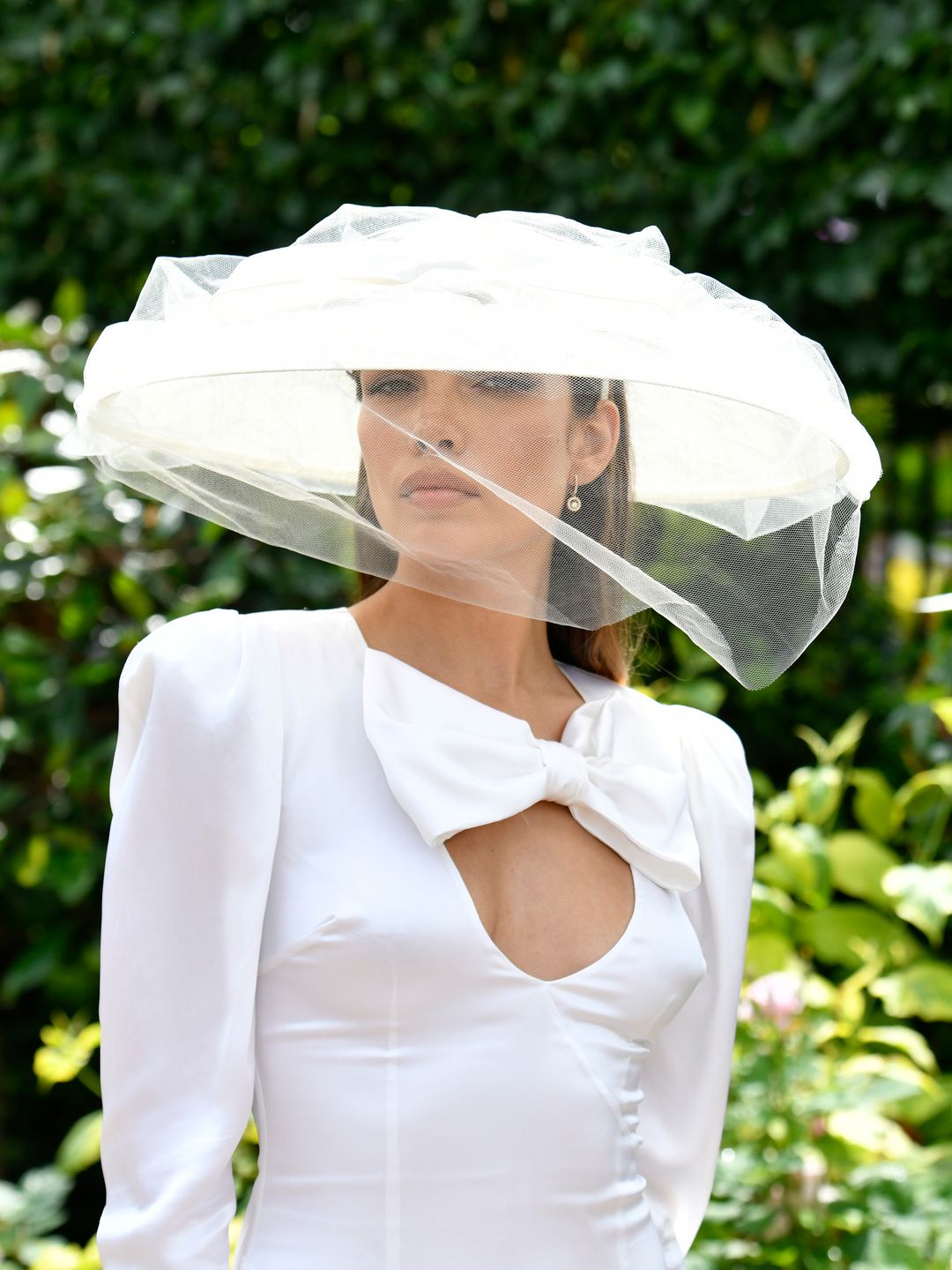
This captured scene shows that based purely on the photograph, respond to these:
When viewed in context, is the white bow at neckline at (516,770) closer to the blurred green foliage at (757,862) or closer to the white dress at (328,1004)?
the white dress at (328,1004)

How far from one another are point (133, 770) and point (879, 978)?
1.93 metres

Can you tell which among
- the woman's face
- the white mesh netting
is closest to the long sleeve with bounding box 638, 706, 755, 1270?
the white mesh netting

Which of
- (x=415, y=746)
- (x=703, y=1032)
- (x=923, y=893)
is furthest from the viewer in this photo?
(x=923, y=893)

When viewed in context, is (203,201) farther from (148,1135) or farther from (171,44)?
(148,1135)

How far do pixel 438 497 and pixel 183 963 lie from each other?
460 mm

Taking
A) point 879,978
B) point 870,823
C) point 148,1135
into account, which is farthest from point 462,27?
point 148,1135

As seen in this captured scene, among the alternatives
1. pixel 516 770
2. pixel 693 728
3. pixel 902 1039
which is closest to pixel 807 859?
pixel 902 1039

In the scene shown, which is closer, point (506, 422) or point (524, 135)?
point (506, 422)

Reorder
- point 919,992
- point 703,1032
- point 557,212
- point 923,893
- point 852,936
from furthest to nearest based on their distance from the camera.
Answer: point 557,212
point 852,936
point 919,992
point 923,893
point 703,1032

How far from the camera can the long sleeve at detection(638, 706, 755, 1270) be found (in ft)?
5.23

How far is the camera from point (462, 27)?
322 cm

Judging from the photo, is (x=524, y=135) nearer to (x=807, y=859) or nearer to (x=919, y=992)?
(x=807, y=859)

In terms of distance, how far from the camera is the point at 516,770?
1390 mm

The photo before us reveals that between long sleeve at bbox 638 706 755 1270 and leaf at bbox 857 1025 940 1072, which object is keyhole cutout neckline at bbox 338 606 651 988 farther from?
leaf at bbox 857 1025 940 1072
